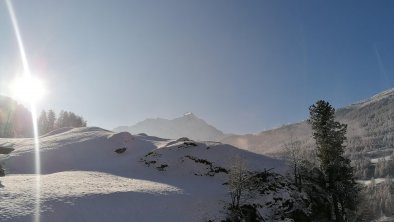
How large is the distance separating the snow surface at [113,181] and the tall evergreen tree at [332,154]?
9.55 meters

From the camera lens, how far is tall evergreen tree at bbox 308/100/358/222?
2354 inches

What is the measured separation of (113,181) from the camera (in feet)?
181

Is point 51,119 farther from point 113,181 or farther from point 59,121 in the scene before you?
point 113,181

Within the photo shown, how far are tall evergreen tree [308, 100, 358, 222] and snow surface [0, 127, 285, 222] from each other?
955 centimetres

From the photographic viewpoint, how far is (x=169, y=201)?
4903 centimetres

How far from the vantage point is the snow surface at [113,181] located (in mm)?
40125

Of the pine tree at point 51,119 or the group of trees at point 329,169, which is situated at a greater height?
the pine tree at point 51,119

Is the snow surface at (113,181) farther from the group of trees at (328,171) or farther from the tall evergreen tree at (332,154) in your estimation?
the tall evergreen tree at (332,154)

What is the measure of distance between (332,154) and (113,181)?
3369cm

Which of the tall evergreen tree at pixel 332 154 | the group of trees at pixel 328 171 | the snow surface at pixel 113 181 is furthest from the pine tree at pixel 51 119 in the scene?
the tall evergreen tree at pixel 332 154

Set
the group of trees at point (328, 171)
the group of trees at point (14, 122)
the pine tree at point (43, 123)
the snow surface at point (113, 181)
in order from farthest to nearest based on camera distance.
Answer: the pine tree at point (43, 123) < the group of trees at point (14, 122) < the group of trees at point (328, 171) < the snow surface at point (113, 181)

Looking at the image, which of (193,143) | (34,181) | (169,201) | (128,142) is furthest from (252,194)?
(128,142)

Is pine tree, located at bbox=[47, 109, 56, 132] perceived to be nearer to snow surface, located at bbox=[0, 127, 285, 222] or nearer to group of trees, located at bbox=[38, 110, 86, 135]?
group of trees, located at bbox=[38, 110, 86, 135]

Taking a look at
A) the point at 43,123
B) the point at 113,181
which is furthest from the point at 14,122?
the point at 113,181
